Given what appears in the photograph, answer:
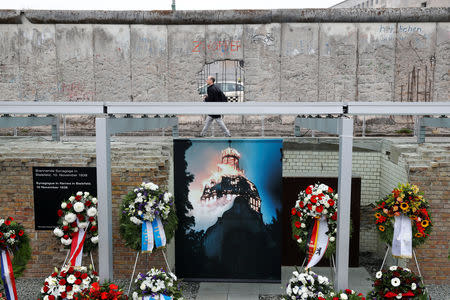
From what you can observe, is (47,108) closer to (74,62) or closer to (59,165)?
(59,165)

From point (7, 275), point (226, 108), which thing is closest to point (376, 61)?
point (226, 108)

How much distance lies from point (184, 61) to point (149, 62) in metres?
1.02

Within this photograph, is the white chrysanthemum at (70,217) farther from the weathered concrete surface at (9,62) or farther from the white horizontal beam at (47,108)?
the weathered concrete surface at (9,62)

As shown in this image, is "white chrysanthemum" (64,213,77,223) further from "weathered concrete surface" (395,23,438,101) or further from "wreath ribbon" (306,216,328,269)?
"weathered concrete surface" (395,23,438,101)

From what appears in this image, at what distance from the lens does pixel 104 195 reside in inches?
224

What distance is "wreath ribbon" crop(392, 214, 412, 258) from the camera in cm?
665

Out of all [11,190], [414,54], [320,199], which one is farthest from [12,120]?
[414,54]

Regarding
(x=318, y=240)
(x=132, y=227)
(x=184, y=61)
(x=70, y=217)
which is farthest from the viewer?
(x=184, y=61)

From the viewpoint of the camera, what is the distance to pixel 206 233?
763cm

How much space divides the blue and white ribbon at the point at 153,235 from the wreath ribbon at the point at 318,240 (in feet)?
7.94

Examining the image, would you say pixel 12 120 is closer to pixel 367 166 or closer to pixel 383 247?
pixel 367 166

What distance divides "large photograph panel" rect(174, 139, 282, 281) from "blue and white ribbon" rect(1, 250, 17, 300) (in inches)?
105

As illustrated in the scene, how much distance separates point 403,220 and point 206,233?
3260 millimetres

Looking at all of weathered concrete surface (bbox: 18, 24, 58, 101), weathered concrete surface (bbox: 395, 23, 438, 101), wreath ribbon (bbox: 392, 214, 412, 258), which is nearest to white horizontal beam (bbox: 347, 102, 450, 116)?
wreath ribbon (bbox: 392, 214, 412, 258)
